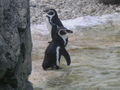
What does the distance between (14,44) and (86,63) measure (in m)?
3.14

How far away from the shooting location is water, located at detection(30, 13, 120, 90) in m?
5.96

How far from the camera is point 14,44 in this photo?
3.96 metres

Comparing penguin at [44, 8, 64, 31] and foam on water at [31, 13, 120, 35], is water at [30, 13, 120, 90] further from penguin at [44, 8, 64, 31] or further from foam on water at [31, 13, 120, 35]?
penguin at [44, 8, 64, 31]

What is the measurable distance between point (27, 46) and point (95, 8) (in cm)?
701

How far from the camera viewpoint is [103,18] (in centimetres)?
1028

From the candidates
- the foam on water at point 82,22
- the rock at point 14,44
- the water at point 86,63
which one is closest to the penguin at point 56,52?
the water at point 86,63

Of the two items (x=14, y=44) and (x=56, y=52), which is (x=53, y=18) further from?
(x=14, y=44)

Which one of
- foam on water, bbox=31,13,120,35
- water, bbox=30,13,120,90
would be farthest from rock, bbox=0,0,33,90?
foam on water, bbox=31,13,120,35

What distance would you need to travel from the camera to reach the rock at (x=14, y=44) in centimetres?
385

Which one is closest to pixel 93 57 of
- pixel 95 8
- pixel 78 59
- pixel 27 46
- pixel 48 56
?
pixel 78 59

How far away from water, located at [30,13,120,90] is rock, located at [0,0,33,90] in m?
1.47

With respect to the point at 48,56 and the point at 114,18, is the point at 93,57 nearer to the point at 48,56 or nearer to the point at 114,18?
the point at 48,56

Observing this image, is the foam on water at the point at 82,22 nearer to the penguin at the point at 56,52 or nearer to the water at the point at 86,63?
the water at the point at 86,63

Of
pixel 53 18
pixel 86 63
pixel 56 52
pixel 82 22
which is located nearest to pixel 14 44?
pixel 56 52
